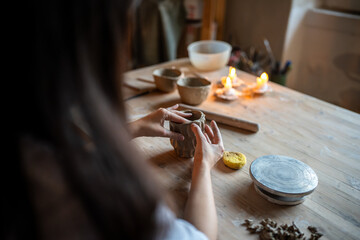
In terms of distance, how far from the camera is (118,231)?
1.49ft

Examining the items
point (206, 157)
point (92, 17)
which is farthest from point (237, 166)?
point (92, 17)

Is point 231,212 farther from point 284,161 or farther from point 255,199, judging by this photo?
point 284,161

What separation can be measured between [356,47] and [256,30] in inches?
32.0

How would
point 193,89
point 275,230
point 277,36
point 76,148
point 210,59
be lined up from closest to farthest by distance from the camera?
point 76,148
point 275,230
point 193,89
point 210,59
point 277,36

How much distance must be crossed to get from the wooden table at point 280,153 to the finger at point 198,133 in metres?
0.10

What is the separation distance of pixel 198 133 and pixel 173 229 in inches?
16.6

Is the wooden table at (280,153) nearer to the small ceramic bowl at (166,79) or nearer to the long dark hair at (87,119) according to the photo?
the small ceramic bowl at (166,79)

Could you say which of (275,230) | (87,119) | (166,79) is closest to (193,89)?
(166,79)

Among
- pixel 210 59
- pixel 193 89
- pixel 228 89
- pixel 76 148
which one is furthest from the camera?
pixel 210 59

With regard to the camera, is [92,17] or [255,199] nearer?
[92,17]

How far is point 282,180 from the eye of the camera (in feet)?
2.75

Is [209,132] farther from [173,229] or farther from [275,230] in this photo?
[173,229]

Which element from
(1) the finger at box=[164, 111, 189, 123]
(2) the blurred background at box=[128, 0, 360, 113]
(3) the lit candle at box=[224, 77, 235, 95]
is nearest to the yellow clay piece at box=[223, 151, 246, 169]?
(1) the finger at box=[164, 111, 189, 123]

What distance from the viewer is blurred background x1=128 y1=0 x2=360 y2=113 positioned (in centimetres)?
228
